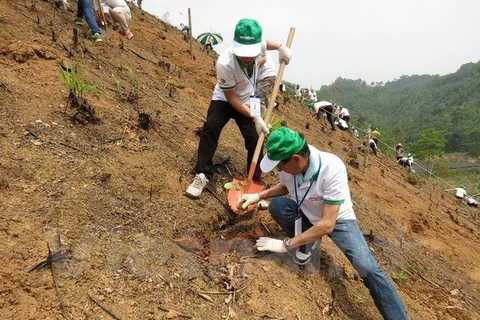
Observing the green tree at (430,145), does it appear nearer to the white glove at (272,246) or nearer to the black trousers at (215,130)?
the black trousers at (215,130)

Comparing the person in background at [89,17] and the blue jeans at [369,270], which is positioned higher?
the person in background at [89,17]

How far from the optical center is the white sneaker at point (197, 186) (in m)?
2.93

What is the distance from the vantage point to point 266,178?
3861 millimetres

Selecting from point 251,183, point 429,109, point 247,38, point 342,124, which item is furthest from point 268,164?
point 429,109

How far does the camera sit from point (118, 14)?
6082 millimetres

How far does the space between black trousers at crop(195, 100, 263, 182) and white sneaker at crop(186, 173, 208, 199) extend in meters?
0.10

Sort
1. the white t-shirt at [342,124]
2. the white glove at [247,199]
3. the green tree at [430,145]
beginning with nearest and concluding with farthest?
the white glove at [247,199] → the white t-shirt at [342,124] → the green tree at [430,145]

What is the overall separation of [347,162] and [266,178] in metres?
4.26

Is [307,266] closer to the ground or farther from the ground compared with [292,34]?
closer to the ground

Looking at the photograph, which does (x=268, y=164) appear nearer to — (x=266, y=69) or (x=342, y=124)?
(x=266, y=69)

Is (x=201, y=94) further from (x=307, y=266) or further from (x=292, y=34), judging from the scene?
(x=307, y=266)

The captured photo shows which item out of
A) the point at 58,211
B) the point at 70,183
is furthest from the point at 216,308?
the point at 70,183

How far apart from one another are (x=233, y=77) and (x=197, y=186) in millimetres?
946

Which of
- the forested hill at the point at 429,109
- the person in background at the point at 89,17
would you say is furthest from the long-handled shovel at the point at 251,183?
the forested hill at the point at 429,109
